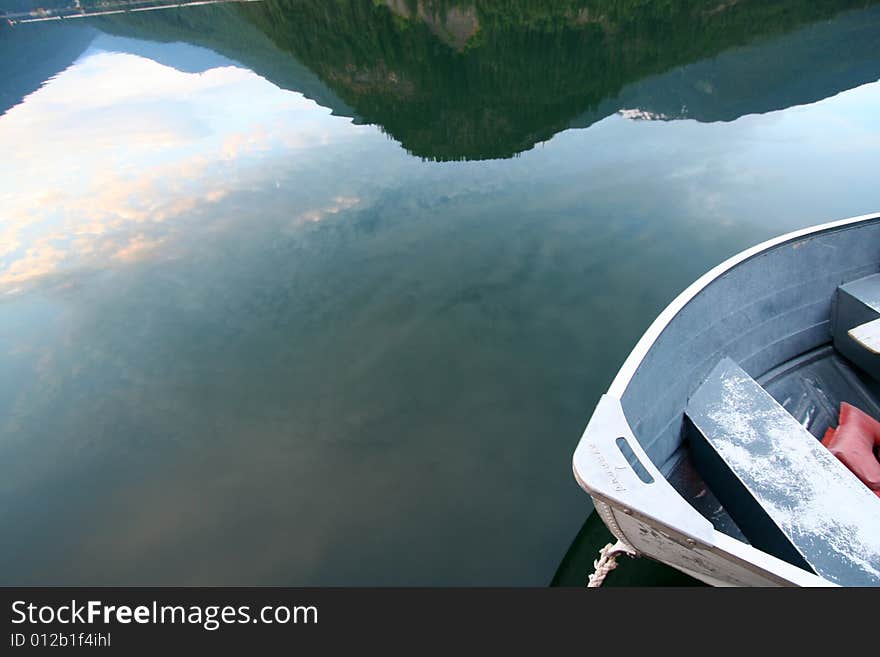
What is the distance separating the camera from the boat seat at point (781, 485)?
4.18 metres

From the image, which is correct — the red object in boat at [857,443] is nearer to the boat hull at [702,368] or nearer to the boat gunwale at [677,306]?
the boat hull at [702,368]

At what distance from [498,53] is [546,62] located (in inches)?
280

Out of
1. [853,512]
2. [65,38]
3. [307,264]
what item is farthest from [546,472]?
[65,38]

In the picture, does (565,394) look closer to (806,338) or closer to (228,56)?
(806,338)

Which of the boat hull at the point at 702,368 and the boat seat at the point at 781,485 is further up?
the boat hull at the point at 702,368

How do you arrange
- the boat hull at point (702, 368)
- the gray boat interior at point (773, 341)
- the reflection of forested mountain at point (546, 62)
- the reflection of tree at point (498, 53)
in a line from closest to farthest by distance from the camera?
the boat hull at point (702, 368) → the gray boat interior at point (773, 341) → the reflection of tree at point (498, 53) → the reflection of forested mountain at point (546, 62)

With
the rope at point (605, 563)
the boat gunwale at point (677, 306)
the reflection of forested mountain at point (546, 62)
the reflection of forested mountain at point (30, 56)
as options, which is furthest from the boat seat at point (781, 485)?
the reflection of forested mountain at point (30, 56)

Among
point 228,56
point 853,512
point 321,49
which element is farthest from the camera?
point 228,56

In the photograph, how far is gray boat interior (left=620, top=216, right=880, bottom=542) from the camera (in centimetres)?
559

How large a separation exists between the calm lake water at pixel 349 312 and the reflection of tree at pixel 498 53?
42.7 inches

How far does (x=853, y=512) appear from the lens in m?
4.43

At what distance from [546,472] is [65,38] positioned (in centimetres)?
Result: 14229

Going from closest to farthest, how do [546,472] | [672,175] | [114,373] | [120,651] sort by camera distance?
[120,651] → [546,472] → [114,373] → [672,175]

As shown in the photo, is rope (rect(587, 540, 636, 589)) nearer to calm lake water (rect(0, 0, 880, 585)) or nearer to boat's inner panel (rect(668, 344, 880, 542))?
calm lake water (rect(0, 0, 880, 585))
